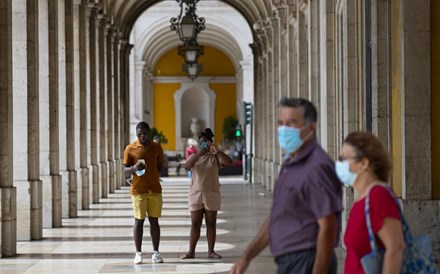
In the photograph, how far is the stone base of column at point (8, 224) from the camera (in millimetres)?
12609

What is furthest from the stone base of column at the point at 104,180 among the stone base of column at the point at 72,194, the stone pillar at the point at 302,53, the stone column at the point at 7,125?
the stone column at the point at 7,125

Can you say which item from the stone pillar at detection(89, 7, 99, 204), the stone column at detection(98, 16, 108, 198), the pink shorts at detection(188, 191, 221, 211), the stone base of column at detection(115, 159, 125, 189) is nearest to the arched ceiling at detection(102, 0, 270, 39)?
the stone column at detection(98, 16, 108, 198)

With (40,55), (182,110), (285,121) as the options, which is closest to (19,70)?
(40,55)

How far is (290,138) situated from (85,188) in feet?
57.4

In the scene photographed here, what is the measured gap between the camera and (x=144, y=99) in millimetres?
53188

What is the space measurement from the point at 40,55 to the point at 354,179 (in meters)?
12.9

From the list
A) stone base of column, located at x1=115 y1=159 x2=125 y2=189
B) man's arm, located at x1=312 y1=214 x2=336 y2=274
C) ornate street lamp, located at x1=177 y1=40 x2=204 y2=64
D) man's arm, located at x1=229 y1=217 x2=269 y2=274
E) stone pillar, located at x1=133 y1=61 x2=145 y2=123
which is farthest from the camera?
stone pillar, located at x1=133 y1=61 x2=145 y2=123

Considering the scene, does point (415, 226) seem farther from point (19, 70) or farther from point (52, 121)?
point (52, 121)

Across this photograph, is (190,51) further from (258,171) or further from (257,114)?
(257,114)

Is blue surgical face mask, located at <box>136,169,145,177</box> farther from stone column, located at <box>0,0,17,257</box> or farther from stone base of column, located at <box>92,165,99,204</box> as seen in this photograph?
stone base of column, located at <box>92,165,99,204</box>

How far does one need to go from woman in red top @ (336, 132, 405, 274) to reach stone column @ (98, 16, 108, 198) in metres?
22.1

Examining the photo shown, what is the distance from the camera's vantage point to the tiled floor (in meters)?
11.5

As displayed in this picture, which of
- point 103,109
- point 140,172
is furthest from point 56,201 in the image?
point 103,109

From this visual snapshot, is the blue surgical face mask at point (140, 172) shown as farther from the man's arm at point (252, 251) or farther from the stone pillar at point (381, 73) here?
the man's arm at point (252, 251)
